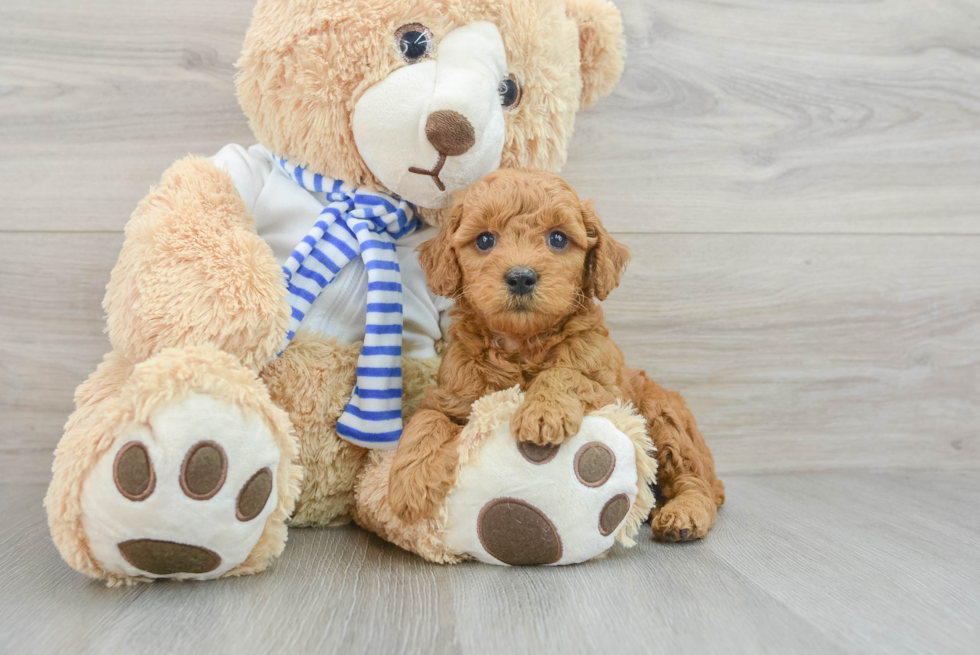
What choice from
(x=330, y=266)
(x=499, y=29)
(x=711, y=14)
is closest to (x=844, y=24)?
(x=711, y=14)

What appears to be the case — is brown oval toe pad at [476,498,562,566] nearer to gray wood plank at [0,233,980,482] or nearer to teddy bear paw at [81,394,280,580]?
teddy bear paw at [81,394,280,580]

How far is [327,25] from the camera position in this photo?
3.04 ft

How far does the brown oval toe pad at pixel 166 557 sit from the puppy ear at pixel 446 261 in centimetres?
40

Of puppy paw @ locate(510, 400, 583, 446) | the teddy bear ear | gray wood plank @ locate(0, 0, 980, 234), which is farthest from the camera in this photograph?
gray wood plank @ locate(0, 0, 980, 234)

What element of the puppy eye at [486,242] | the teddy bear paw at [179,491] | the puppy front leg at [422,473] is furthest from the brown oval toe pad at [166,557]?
the puppy eye at [486,242]

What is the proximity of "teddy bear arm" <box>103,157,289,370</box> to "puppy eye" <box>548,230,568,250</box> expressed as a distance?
13.3 inches

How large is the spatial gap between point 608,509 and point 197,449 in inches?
17.9

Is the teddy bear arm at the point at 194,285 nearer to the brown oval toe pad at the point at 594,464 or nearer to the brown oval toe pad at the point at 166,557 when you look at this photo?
the brown oval toe pad at the point at 166,557

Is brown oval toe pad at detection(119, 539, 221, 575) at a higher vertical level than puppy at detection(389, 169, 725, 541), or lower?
lower

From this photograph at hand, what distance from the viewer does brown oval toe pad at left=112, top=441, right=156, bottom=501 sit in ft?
2.32

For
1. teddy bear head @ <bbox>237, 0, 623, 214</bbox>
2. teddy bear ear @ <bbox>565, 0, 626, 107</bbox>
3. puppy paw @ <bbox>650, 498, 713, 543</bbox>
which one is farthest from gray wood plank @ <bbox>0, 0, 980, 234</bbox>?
puppy paw @ <bbox>650, 498, 713, 543</bbox>

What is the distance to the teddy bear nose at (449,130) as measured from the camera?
2.91 ft

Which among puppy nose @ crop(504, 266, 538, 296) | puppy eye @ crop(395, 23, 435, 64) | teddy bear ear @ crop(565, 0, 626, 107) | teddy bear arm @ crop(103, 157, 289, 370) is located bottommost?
teddy bear arm @ crop(103, 157, 289, 370)

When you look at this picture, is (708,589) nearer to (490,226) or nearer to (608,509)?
(608,509)
